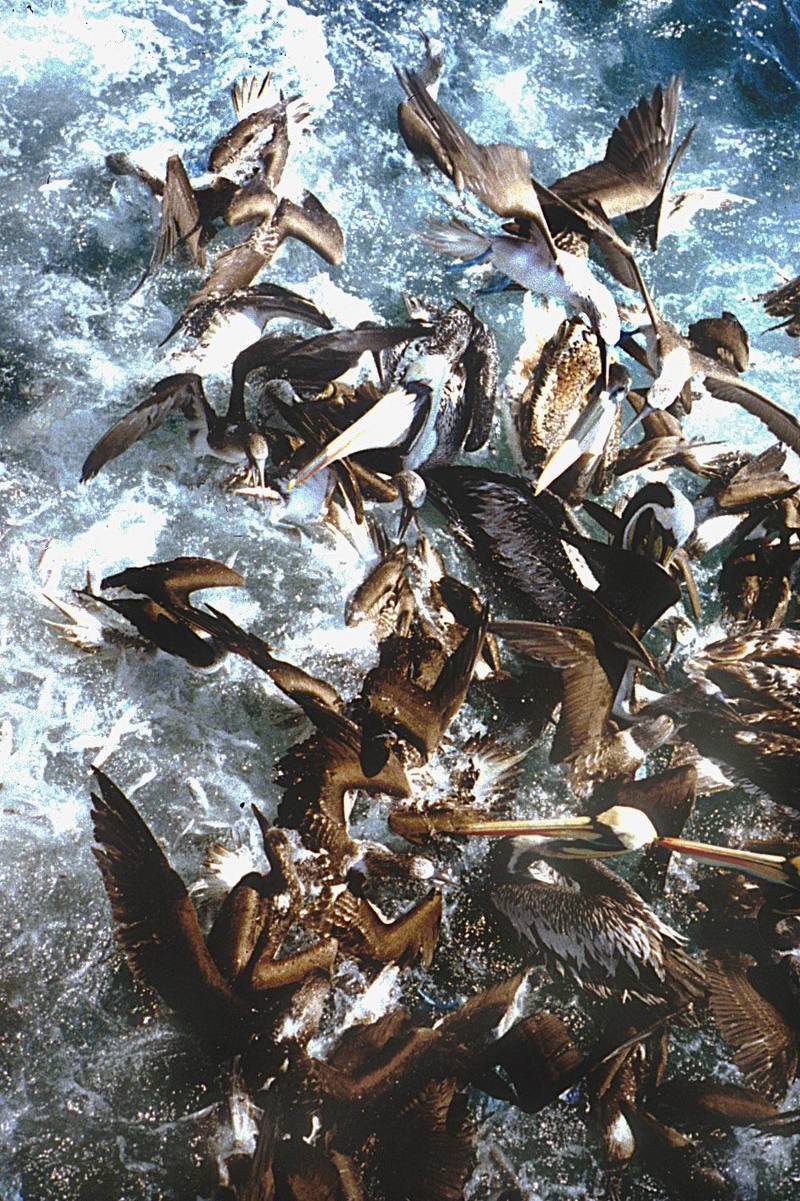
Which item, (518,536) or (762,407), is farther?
(762,407)

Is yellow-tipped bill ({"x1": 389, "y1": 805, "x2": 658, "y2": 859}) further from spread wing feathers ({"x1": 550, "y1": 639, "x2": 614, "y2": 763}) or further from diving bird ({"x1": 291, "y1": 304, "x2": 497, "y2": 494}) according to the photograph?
diving bird ({"x1": 291, "y1": 304, "x2": 497, "y2": 494})

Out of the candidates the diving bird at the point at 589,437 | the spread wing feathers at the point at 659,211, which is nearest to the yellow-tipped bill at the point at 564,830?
the diving bird at the point at 589,437

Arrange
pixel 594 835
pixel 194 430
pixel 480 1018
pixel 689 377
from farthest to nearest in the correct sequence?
pixel 689 377
pixel 194 430
pixel 594 835
pixel 480 1018

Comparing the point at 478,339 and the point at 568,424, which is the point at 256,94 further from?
the point at 568,424

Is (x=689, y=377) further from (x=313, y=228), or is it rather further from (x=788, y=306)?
(x=313, y=228)

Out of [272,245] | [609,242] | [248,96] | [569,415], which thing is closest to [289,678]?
[569,415]

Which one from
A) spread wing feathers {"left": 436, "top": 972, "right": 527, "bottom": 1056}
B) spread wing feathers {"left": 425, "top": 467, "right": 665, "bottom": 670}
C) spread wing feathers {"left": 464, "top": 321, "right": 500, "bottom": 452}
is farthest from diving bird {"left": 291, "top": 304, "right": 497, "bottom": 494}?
spread wing feathers {"left": 436, "top": 972, "right": 527, "bottom": 1056}

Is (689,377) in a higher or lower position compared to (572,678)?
higher
